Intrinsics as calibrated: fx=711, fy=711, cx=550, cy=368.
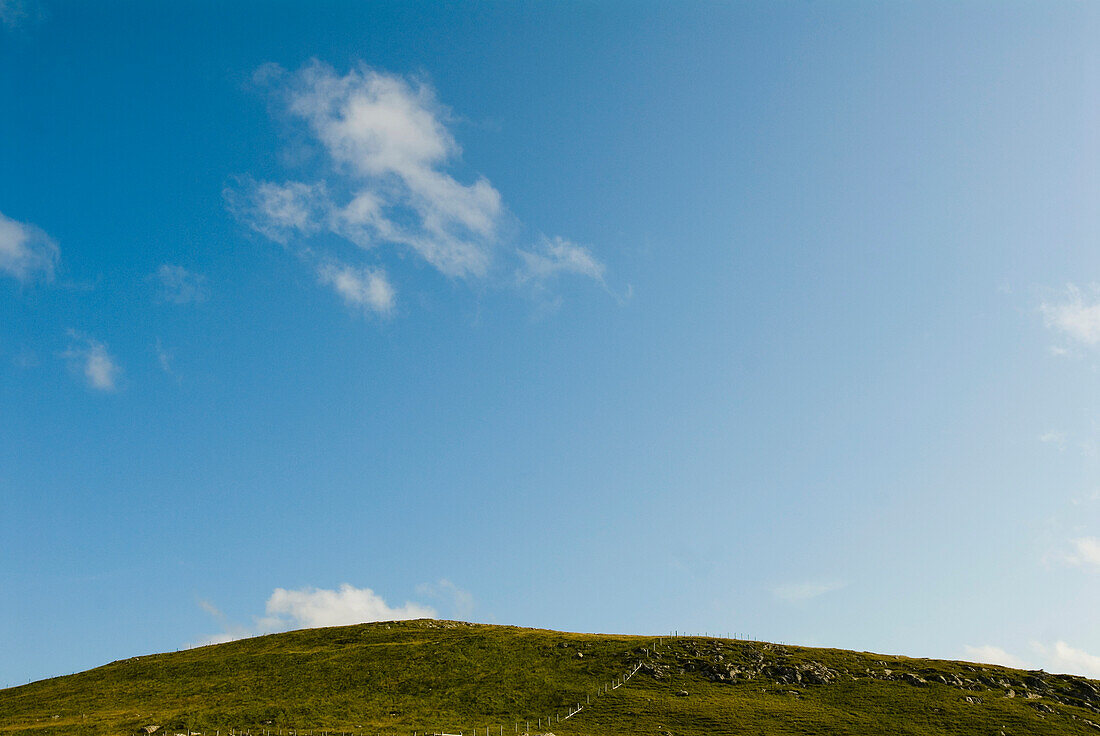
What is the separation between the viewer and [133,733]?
89562 mm

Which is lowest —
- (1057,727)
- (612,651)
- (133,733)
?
(1057,727)

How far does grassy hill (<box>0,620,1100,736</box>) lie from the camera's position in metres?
93.2

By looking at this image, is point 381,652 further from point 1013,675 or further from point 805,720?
point 1013,675

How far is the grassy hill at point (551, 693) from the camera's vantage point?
93.2 m

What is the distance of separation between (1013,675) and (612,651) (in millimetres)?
64216

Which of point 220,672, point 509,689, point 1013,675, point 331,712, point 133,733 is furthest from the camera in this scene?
point 220,672

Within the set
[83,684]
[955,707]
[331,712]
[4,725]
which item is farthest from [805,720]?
[83,684]

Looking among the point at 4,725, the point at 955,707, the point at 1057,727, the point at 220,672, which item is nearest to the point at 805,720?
the point at 955,707

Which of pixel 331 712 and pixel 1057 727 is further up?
pixel 331 712

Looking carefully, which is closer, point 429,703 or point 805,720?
point 805,720

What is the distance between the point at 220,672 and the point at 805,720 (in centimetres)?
9608

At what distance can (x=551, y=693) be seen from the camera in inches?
4082

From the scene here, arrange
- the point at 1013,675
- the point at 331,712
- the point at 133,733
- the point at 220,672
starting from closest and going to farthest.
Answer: the point at 133,733 < the point at 331,712 < the point at 1013,675 < the point at 220,672

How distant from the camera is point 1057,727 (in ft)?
310
